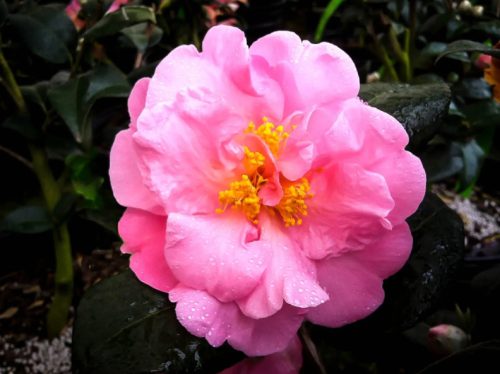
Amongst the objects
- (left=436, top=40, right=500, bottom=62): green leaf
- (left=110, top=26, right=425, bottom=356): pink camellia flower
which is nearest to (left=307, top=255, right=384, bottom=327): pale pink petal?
(left=110, top=26, right=425, bottom=356): pink camellia flower

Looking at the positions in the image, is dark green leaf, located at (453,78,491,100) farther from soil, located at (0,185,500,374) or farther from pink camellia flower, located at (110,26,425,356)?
pink camellia flower, located at (110,26,425,356)

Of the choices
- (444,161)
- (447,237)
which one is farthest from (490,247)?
(447,237)

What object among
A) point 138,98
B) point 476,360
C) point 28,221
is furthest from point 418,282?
point 28,221

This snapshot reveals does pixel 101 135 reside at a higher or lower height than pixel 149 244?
lower

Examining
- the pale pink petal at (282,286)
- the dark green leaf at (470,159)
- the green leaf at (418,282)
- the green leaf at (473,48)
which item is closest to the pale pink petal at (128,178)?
the pale pink petal at (282,286)

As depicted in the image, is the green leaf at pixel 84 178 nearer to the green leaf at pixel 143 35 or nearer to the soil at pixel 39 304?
the soil at pixel 39 304

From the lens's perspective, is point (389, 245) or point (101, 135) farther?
point (101, 135)

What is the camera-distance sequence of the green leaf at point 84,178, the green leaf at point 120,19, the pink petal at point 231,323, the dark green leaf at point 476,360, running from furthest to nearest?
the green leaf at point 84,178 < the green leaf at point 120,19 < the dark green leaf at point 476,360 < the pink petal at point 231,323

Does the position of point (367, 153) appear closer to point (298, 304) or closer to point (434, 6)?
point (298, 304)

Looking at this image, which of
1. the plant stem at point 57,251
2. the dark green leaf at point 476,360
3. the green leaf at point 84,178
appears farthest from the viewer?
the plant stem at point 57,251
